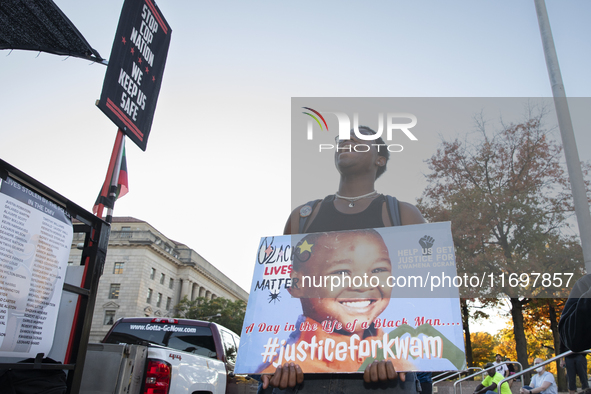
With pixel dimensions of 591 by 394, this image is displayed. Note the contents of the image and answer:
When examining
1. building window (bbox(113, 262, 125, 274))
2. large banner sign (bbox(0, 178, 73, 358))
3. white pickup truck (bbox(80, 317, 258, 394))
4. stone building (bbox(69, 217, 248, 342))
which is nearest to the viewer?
large banner sign (bbox(0, 178, 73, 358))

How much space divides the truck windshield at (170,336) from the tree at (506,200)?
7245 mm

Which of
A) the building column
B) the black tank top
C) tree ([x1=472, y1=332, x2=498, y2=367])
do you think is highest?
the building column

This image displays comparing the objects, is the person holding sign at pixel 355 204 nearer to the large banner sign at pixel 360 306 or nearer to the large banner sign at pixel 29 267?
the large banner sign at pixel 360 306

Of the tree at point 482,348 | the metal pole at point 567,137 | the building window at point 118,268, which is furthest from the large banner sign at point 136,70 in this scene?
the building window at point 118,268

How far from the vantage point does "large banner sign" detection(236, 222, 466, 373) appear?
3.19 m

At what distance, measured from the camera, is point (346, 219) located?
4.23m

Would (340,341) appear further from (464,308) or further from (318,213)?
(464,308)

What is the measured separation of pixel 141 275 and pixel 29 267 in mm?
62994

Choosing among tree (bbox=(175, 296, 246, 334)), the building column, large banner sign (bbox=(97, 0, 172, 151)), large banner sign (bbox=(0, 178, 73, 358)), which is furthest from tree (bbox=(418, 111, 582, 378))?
the building column

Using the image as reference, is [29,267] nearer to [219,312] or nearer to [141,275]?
[219,312]

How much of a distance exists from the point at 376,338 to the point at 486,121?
337 inches

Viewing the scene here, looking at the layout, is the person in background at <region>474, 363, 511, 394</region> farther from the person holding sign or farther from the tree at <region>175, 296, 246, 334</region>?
the tree at <region>175, 296, 246, 334</region>

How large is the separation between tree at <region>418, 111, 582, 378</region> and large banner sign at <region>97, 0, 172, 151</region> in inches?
268

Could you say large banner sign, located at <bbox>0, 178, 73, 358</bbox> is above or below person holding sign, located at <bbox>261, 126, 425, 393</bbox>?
below
